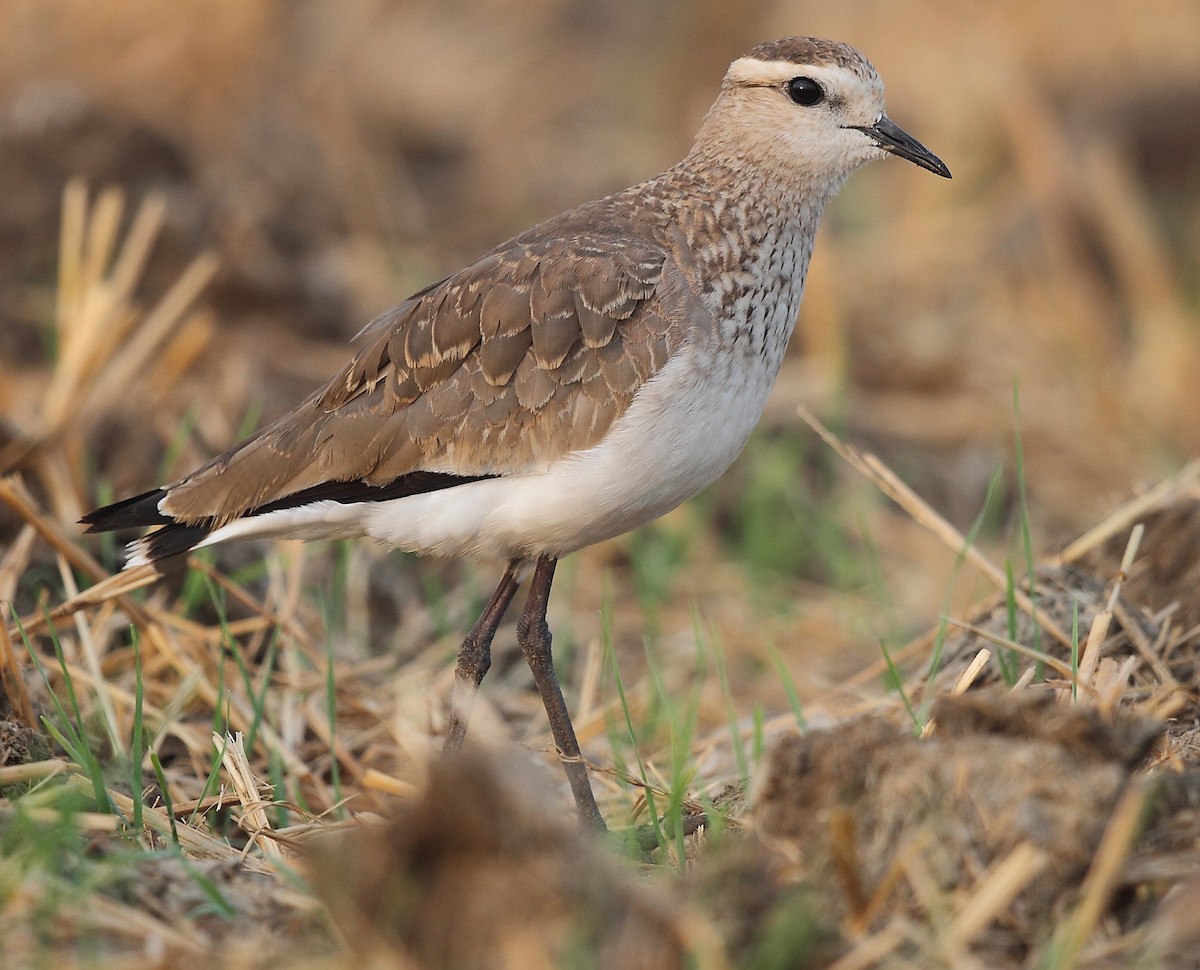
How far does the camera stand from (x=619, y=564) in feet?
25.7

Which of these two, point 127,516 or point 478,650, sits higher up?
point 127,516

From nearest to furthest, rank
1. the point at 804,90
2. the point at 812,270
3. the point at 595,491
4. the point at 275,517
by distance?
the point at 595,491
the point at 275,517
the point at 804,90
the point at 812,270

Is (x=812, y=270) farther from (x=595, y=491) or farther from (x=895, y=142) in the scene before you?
(x=595, y=491)

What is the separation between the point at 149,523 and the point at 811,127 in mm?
2485

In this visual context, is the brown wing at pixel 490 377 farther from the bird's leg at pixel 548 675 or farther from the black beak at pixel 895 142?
the black beak at pixel 895 142

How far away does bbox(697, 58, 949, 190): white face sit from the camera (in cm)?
495

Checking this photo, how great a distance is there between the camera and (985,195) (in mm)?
11727

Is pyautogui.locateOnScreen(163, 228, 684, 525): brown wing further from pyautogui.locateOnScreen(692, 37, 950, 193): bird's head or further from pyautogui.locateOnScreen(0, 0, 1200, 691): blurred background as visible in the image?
pyautogui.locateOnScreen(0, 0, 1200, 691): blurred background

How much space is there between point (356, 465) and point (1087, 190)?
7656 mm

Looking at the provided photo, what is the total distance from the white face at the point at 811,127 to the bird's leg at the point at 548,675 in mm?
1479

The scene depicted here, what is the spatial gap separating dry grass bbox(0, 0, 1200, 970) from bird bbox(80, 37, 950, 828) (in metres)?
0.42

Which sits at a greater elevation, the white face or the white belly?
the white face

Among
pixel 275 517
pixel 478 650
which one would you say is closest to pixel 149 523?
pixel 275 517

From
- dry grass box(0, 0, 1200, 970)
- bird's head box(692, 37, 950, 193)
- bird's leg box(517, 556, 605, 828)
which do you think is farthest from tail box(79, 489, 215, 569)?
bird's head box(692, 37, 950, 193)
